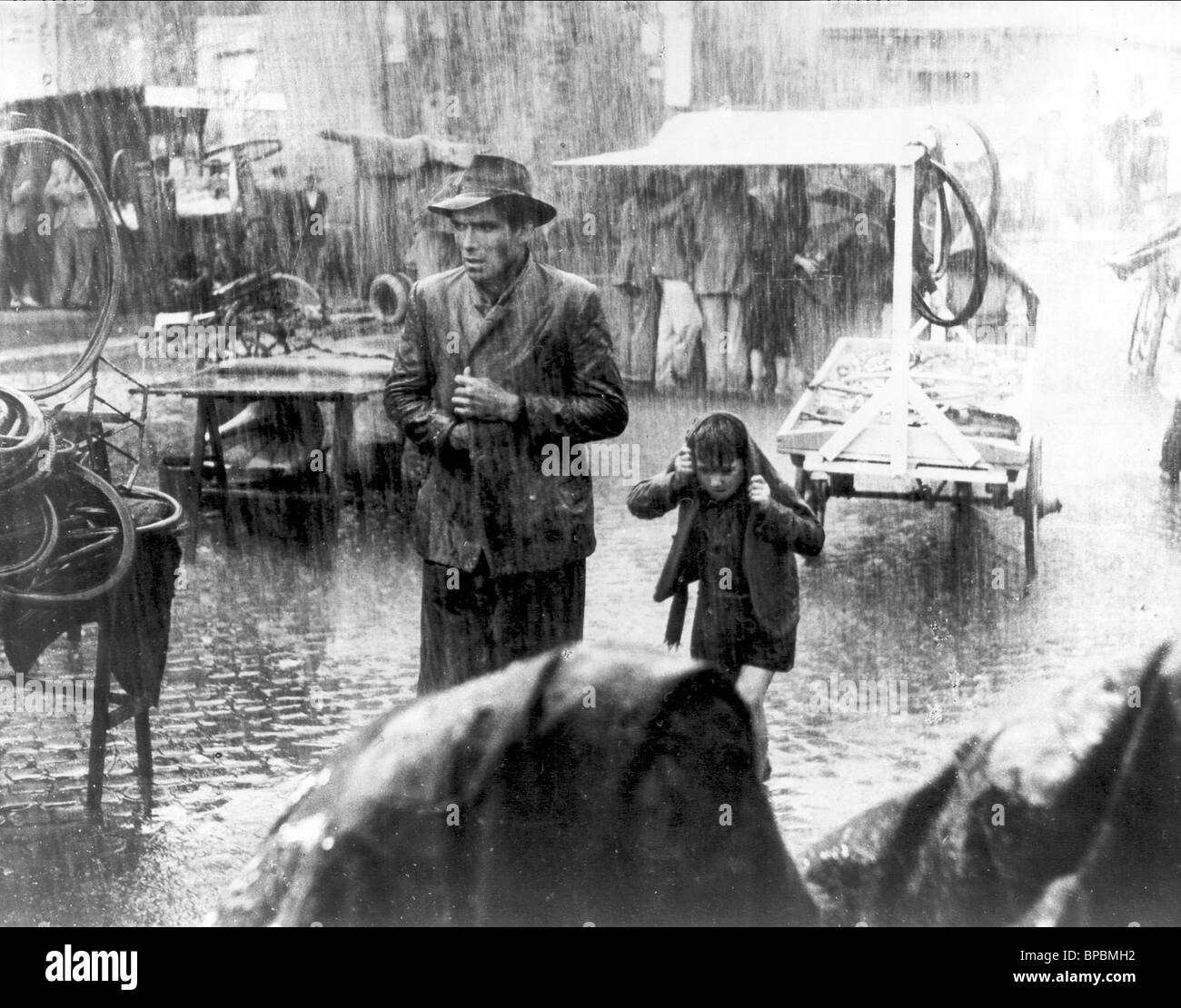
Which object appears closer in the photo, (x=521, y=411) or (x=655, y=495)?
(x=521, y=411)

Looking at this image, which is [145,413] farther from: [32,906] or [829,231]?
[829,231]

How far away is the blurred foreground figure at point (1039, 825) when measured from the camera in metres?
5.94

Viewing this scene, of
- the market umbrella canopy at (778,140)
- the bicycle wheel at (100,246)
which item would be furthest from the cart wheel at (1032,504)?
the bicycle wheel at (100,246)

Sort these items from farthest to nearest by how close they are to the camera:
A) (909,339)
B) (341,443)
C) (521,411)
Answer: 1. (341,443)
2. (909,339)
3. (521,411)

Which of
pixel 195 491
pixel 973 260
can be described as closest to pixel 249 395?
pixel 195 491

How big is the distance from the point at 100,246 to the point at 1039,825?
3.78 metres

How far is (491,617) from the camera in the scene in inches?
233

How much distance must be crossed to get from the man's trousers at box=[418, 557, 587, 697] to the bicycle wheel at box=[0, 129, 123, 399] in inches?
54.8

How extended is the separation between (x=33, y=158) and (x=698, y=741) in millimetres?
3016

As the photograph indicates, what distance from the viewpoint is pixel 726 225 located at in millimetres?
5941

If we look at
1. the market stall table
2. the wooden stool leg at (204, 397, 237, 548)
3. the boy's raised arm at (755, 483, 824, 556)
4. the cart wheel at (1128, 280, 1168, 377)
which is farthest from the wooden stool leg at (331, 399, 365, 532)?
the cart wheel at (1128, 280, 1168, 377)

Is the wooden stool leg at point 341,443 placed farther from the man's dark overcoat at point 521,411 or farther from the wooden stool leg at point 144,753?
the wooden stool leg at point 144,753

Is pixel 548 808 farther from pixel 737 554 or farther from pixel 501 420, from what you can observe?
pixel 501 420
